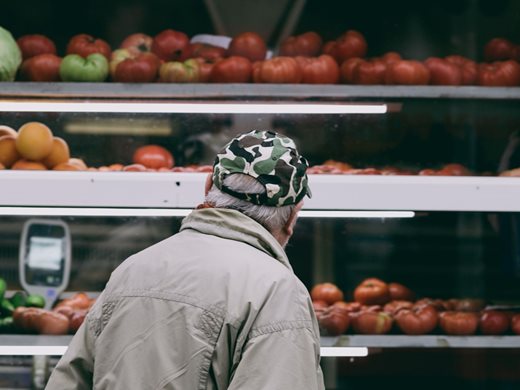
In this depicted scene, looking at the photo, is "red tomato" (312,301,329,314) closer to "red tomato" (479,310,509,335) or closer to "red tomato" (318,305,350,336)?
"red tomato" (318,305,350,336)

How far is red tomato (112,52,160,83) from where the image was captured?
165 inches

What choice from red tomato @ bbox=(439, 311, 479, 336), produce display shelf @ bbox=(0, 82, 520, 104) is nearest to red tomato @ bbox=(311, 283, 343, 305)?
red tomato @ bbox=(439, 311, 479, 336)

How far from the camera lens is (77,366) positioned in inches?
81.4

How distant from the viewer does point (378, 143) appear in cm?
479

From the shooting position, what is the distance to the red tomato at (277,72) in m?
4.23

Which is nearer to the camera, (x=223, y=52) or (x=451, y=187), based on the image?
(x=451, y=187)

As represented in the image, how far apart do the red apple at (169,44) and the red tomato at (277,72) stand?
1.63ft

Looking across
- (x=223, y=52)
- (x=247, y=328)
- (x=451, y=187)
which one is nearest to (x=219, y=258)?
(x=247, y=328)

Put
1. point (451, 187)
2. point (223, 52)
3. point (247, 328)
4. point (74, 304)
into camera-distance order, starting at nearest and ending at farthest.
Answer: point (247, 328), point (451, 187), point (74, 304), point (223, 52)

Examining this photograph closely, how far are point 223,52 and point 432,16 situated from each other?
4.30ft

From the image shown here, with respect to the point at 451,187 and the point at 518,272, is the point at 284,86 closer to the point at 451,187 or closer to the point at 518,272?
the point at 451,187

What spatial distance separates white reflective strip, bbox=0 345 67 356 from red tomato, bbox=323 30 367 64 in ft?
6.95

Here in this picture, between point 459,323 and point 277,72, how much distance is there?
1582mm

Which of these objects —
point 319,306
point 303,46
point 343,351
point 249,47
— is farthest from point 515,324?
point 249,47
